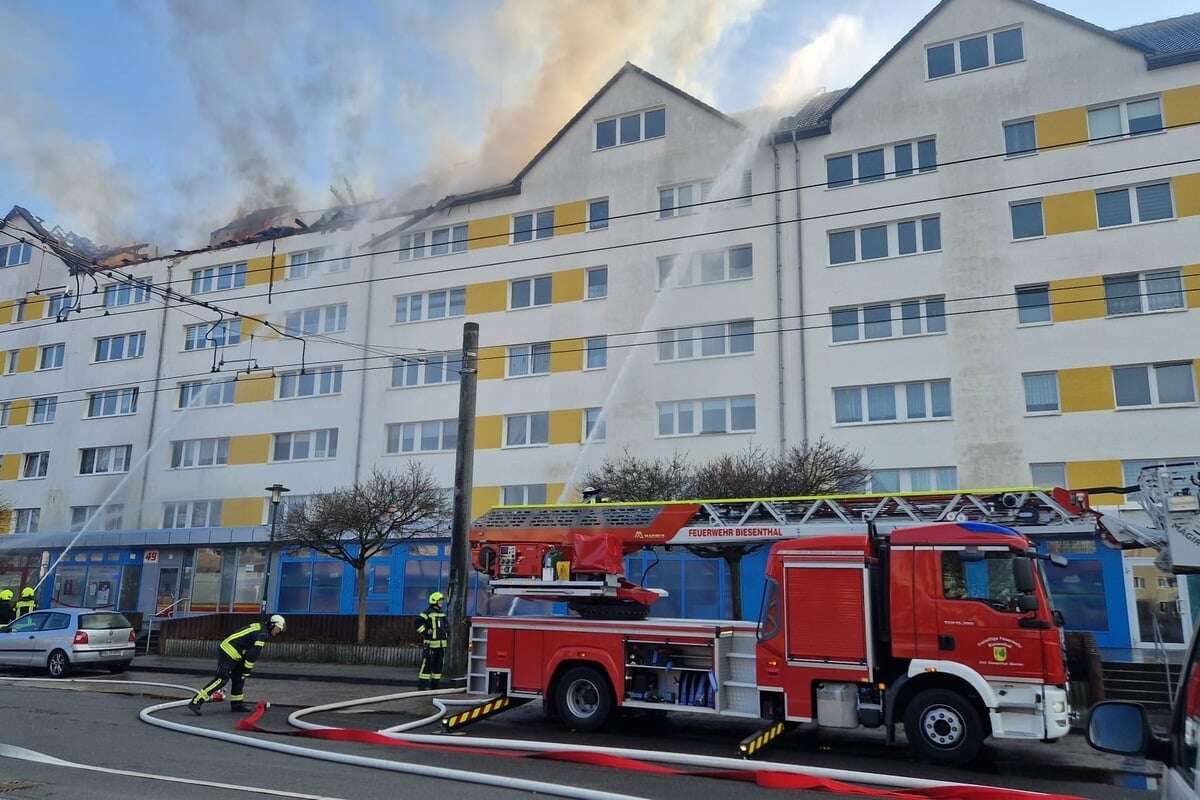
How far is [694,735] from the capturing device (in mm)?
11914

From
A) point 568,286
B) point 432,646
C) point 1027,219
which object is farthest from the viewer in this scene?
point 568,286

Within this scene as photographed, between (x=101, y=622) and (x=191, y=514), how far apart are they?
16885 millimetres

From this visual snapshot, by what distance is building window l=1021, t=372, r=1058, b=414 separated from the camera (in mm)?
24406

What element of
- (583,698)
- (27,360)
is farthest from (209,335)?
(583,698)

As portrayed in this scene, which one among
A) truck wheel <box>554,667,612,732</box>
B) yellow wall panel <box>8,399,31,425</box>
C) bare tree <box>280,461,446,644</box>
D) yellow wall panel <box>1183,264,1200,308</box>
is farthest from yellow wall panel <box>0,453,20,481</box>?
yellow wall panel <box>1183,264,1200,308</box>

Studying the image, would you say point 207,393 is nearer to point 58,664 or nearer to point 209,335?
point 209,335

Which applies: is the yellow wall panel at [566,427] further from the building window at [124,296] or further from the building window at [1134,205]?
the building window at [124,296]

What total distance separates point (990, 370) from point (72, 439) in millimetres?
37135

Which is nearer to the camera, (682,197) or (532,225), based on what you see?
(682,197)

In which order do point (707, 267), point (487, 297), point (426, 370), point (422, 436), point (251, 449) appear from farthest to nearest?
point (251, 449) → point (426, 370) → point (487, 297) → point (422, 436) → point (707, 267)

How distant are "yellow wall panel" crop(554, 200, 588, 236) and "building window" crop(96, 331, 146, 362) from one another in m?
20.4

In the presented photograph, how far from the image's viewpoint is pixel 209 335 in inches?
1502

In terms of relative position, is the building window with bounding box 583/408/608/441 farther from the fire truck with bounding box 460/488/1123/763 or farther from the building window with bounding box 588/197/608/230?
the fire truck with bounding box 460/488/1123/763

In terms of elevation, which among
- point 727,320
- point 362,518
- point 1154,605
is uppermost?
point 727,320
